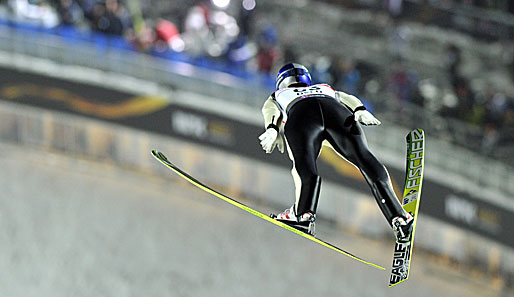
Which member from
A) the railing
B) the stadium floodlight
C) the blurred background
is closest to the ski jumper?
the blurred background

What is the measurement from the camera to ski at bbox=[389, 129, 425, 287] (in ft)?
19.3

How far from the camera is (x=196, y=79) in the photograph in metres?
18.1

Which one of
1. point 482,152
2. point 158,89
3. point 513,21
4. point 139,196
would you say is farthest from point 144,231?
point 513,21

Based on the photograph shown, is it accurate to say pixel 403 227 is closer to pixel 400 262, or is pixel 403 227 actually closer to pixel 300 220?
pixel 400 262

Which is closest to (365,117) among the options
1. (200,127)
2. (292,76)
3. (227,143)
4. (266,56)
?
(292,76)

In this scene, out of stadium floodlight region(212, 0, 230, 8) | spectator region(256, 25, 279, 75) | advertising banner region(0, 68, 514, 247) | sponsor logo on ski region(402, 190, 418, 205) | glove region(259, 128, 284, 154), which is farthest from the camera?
stadium floodlight region(212, 0, 230, 8)

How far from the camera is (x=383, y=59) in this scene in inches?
724

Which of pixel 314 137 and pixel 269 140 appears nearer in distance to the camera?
pixel 269 140

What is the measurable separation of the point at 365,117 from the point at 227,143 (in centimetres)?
1320

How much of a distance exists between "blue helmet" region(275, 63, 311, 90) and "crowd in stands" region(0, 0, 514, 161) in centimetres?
737

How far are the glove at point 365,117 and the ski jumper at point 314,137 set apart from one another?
0.05 metres

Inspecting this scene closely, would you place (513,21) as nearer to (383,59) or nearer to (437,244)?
(383,59)

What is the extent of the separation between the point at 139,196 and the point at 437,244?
21.7ft

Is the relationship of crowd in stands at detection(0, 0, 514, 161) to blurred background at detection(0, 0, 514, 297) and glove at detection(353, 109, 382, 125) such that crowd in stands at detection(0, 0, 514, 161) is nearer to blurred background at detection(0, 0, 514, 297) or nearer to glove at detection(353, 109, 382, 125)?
blurred background at detection(0, 0, 514, 297)
